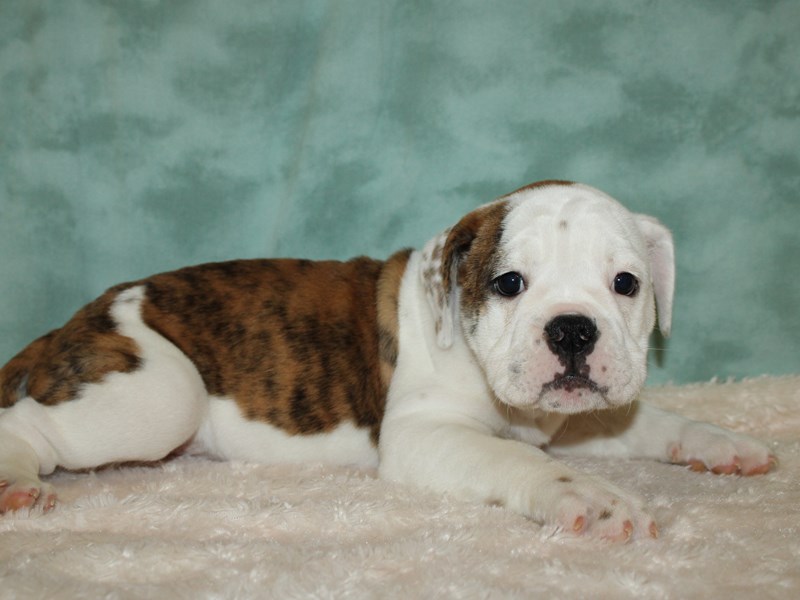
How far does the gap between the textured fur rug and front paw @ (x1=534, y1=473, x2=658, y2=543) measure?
44 mm

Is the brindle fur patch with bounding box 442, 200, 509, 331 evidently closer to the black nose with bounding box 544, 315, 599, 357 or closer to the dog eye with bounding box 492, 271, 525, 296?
the dog eye with bounding box 492, 271, 525, 296

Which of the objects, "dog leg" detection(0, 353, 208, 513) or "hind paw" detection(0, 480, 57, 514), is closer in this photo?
"hind paw" detection(0, 480, 57, 514)

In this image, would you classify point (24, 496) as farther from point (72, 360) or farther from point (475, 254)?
point (475, 254)

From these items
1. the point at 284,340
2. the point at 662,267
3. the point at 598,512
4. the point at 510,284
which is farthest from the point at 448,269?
the point at 598,512

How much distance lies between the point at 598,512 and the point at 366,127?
10.7 ft

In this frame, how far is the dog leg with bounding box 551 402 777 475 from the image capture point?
159 inches

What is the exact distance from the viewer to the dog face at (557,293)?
3389 mm

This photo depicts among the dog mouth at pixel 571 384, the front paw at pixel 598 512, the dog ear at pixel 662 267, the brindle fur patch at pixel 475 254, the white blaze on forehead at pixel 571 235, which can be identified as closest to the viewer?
the front paw at pixel 598 512

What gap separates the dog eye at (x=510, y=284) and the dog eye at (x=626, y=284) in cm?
39

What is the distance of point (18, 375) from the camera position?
4.27 meters

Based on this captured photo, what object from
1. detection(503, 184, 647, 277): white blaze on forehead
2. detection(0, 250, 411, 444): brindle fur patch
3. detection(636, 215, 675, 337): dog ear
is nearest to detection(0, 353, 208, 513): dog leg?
detection(0, 250, 411, 444): brindle fur patch

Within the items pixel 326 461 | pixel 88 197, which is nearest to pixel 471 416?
pixel 326 461

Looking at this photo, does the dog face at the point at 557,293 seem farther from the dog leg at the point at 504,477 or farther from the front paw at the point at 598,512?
the front paw at the point at 598,512

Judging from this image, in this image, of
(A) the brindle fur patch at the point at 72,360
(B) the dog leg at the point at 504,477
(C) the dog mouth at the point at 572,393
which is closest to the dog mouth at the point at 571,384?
(C) the dog mouth at the point at 572,393
